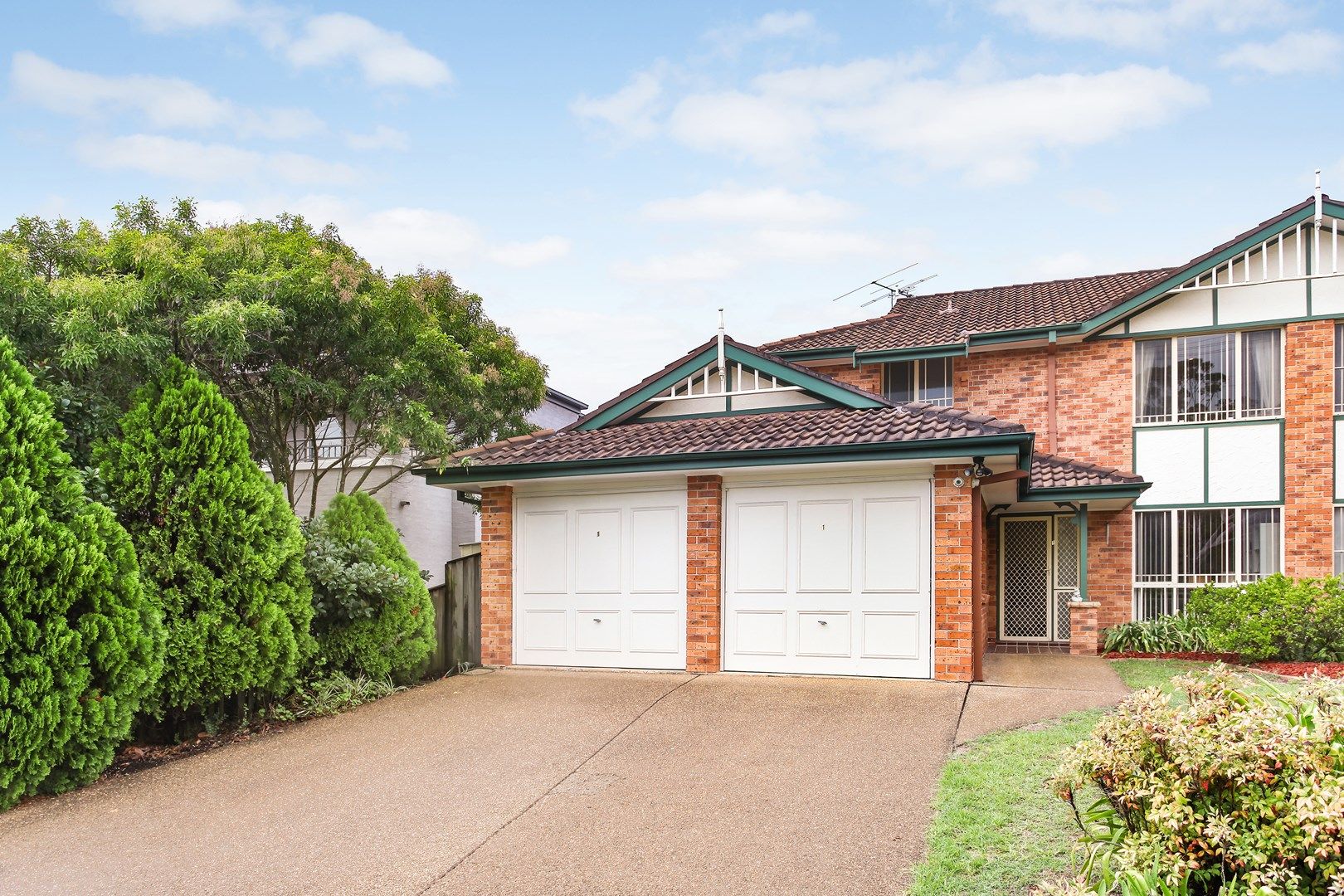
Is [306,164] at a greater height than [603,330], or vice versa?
[306,164]

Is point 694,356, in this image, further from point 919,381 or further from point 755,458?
point 919,381

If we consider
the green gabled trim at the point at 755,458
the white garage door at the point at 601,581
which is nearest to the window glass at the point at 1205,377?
the green gabled trim at the point at 755,458

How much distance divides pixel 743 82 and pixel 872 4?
1893mm

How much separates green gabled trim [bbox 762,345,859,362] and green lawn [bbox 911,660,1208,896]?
10.00 metres

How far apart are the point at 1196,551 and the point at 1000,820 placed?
12.2 m

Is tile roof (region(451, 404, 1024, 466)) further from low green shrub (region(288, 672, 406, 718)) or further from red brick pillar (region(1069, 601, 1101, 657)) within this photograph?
red brick pillar (region(1069, 601, 1101, 657))

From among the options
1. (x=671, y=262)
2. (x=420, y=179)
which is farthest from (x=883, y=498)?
(x=671, y=262)

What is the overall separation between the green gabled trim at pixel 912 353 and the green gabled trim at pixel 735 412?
453cm

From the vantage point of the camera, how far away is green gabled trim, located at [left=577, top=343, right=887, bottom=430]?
11953 millimetres

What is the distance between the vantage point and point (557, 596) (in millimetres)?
11844

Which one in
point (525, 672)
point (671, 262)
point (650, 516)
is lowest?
point (525, 672)

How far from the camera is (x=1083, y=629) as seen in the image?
14.6 meters

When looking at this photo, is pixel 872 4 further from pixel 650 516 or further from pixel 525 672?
pixel 525 672

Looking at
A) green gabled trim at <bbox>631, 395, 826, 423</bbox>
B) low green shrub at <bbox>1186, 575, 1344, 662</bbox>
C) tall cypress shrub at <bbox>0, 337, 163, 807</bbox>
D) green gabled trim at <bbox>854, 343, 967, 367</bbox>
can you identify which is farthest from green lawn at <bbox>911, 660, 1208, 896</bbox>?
green gabled trim at <bbox>854, 343, 967, 367</bbox>
